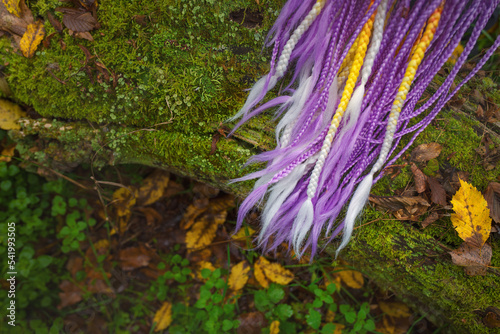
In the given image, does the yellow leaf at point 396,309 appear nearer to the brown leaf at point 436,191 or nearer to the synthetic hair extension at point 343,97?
the synthetic hair extension at point 343,97

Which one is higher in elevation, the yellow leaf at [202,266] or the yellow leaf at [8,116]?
the yellow leaf at [8,116]

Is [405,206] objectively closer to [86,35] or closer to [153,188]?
[153,188]

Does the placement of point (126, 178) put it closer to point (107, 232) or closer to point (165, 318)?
point (107, 232)

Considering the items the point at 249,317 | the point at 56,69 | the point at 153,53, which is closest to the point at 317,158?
the point at 153,53

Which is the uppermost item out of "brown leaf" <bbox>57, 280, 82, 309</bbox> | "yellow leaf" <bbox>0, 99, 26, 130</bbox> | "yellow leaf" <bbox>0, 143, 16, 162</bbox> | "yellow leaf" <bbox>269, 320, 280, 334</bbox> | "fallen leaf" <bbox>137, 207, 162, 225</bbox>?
"yellow leaf" <bbox>0, 99, 26, 130</bbox>

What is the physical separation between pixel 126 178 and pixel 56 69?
1.10 m

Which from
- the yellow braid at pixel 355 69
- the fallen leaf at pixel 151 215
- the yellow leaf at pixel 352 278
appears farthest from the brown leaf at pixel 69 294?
the yellow braid at pixel 355 69

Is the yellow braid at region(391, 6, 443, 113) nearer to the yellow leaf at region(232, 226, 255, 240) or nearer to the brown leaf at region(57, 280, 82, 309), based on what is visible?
the yellow leaf at region(232, 226, 255, 240)

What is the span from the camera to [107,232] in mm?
2748

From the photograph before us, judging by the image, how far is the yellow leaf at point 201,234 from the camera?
2.61 metres

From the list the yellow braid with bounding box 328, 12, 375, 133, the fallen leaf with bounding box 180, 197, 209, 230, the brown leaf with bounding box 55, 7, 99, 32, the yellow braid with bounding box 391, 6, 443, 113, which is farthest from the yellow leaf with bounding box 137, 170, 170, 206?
the yellow braid with bounding box 391, 6, 443, 113

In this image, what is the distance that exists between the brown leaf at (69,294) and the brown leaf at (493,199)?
325 centimetres

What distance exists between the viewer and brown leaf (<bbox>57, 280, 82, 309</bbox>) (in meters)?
2.60

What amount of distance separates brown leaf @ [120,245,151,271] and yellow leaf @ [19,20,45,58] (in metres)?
1.78
